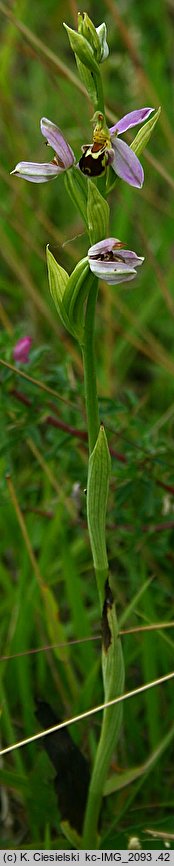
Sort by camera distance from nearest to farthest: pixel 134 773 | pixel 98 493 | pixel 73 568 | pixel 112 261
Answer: pixel 112 261 → pixel 98 493 → pixel 134 773 → pixel 73 568

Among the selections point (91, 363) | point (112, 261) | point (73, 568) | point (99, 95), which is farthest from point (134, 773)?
point (99, 95)

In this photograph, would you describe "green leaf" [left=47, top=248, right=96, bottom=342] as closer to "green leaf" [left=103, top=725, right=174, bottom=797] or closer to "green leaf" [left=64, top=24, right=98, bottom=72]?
"green leaf" [left=64, top=24, right=98, bottom=72]

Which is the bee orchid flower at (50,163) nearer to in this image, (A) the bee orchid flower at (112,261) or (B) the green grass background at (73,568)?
(A) the bee orchid flower at (112,261)

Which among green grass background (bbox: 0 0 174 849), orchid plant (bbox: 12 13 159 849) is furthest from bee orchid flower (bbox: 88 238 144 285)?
green grass background (bbox: 0 0 174 849)

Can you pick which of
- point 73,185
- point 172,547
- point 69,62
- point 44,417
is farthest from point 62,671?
point 69,62

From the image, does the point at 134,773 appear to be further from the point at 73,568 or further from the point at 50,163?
the point at 50,163

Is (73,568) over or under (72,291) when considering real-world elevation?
under
